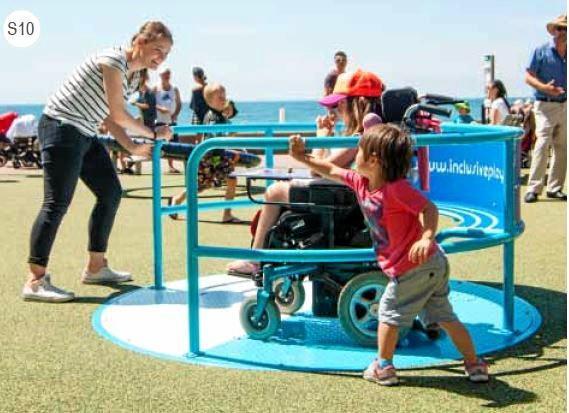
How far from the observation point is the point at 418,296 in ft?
12.5

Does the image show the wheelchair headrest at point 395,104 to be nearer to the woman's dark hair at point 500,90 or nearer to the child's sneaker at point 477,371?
the child's sneaker at point 477,371

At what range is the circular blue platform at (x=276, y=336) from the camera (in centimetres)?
417

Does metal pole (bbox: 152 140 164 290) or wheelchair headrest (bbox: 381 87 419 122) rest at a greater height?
wheelchair headrest (bbox: 381 87 419 122)

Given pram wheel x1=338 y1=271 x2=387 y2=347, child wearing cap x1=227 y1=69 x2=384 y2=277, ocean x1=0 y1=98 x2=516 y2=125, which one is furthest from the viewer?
ocean x1=0 y1=98 x2=516 y2=125

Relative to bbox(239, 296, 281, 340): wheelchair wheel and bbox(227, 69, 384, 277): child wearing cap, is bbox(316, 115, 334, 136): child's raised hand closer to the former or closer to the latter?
bbox(227, 69, 384, 277): child wearing cap

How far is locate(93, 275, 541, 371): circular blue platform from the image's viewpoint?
4172mm

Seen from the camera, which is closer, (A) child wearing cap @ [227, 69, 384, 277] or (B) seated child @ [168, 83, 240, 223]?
(A) child wearing cap @ [227, 69, 384, 277]

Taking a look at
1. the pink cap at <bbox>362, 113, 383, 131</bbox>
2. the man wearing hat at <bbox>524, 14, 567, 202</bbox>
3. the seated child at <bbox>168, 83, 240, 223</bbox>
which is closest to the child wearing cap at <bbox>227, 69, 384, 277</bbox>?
the pink cap at <bbox>362, 113, 383, 131</bbox>

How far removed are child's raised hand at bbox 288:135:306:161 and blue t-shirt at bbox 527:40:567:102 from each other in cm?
656

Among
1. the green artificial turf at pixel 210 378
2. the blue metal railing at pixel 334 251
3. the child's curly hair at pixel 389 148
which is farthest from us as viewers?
the blue metal railing at pixel 334 251

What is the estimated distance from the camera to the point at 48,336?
184 inches

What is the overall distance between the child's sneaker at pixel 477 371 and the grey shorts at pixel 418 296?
213 mm

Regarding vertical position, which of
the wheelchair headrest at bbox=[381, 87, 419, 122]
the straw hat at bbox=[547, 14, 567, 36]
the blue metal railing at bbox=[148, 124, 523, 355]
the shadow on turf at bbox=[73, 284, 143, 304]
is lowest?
the shadow on turf at bbox=[73, 284, 143, 304]

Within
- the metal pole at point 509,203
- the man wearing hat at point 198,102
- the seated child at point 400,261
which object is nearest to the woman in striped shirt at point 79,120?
the seated child at point 400,261
